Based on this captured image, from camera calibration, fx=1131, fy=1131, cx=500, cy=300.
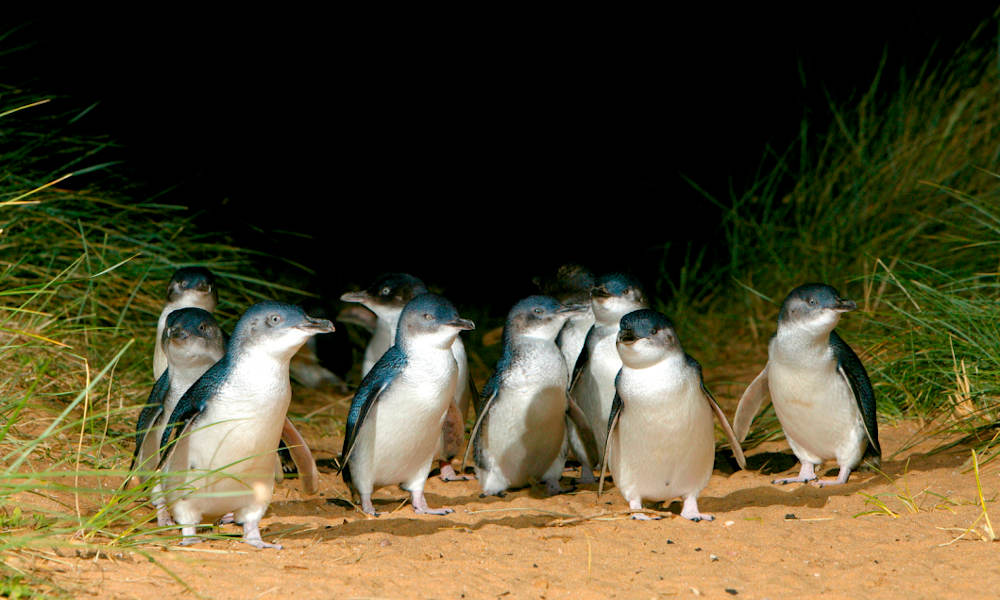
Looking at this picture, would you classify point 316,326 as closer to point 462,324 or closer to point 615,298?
point 462,324

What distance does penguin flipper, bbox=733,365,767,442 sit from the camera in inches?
214

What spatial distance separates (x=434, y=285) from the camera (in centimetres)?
977

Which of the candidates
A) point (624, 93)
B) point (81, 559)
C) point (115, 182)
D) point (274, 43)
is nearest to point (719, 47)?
point (624, 93)

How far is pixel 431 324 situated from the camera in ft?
16.1

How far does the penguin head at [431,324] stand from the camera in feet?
16.1

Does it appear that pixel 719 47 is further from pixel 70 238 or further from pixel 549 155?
pixel 70 238

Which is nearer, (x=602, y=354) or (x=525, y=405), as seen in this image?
(x=525, y=405)

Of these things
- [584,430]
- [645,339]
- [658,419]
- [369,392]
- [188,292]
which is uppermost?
[188,292]

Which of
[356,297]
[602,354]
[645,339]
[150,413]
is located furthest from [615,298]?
[150,413]

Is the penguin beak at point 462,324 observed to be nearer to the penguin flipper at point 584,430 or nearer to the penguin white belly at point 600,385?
the penguin flipper at point 584,430

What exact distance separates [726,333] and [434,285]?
104 inches

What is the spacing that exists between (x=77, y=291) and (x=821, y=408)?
391 cm

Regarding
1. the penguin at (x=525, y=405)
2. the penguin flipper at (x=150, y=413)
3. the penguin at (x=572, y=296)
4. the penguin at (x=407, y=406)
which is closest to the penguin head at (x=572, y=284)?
the penguin at (x=572, y=296)

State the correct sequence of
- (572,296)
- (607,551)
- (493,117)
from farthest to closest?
(493,117)
(572,296)
(607,551)
